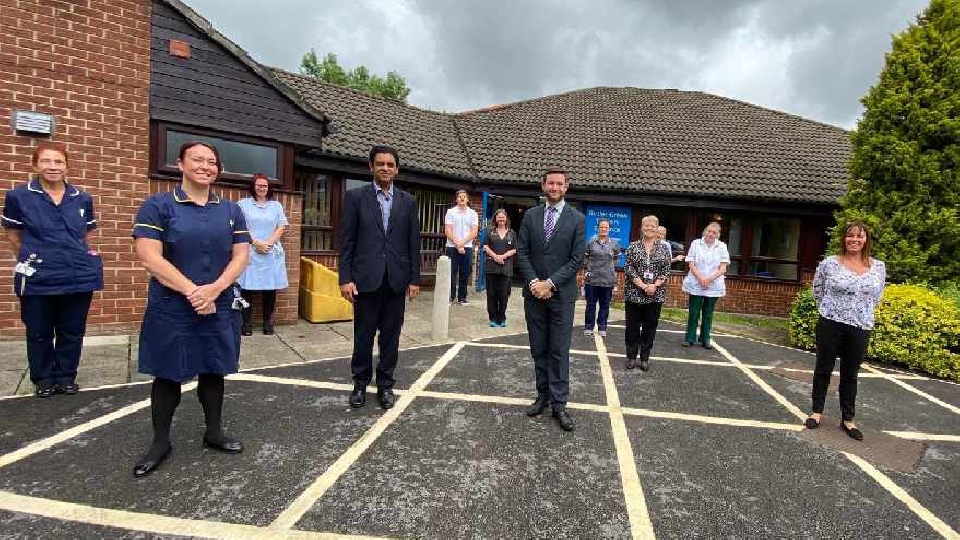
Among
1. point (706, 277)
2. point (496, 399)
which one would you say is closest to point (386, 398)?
point (496, 399)

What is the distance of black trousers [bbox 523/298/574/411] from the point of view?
3969 mm

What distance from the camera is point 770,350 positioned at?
23.6 ft

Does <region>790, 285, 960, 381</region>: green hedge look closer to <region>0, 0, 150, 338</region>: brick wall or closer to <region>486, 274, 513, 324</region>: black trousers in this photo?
<region>486, 274, 513, 324</region>: black trousers

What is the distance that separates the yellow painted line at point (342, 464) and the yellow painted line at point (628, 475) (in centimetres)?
174

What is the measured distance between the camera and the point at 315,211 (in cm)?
1005

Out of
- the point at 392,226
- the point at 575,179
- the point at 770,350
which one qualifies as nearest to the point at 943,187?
the point at 770,350

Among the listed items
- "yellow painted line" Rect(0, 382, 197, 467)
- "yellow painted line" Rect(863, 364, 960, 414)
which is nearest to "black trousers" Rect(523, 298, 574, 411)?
"yellow painted line" Rect(0, 382, 197, 467)

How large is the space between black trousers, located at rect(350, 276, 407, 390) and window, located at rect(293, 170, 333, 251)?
6315 mm

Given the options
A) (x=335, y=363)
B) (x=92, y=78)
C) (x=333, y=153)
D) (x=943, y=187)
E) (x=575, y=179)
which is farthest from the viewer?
(x=575, y=179)

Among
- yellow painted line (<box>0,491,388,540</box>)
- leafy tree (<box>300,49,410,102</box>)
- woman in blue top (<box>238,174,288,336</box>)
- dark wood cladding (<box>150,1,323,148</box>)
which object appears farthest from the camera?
leafy tree (<box>300,49,410,102</box>)

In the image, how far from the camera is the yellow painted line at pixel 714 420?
13.4ft

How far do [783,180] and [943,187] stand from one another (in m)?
4.64

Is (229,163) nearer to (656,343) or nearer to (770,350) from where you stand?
(656,343)

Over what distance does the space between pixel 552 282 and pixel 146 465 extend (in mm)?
2967
